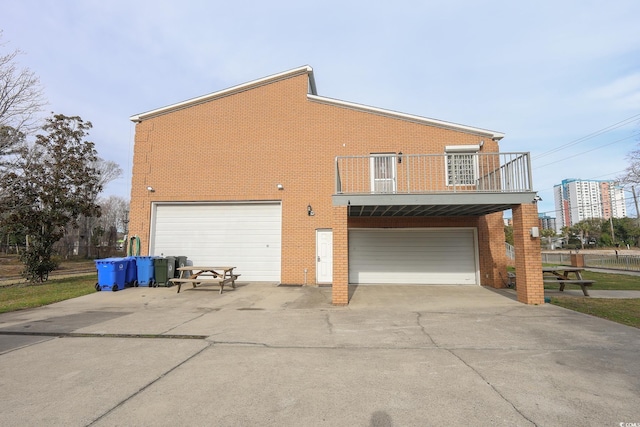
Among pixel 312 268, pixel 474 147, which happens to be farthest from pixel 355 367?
pixel 474 147

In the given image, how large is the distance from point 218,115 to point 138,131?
357cm

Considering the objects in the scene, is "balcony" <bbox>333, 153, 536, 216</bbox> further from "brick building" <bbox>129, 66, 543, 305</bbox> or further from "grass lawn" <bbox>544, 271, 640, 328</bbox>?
"grass lawn" <bbox>544, 271, 640, 328</bbox>

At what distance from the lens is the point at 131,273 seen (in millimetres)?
11734

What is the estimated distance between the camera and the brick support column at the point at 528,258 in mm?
8258

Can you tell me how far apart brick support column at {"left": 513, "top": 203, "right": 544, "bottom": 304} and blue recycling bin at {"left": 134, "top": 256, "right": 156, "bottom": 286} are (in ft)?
39.6

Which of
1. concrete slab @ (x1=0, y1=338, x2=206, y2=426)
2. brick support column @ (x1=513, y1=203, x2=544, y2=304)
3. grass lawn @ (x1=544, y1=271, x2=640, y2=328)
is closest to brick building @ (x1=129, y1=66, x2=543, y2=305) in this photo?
grass lawn @ (x1=544, y1=271, x2=640, y2=328)

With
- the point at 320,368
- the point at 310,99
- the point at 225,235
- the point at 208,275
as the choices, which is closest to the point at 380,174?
the point at 310,99

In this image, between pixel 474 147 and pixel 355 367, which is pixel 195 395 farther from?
pixel 474 147

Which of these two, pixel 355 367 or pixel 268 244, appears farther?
pixel 268 244

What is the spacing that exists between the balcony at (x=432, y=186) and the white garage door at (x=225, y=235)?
11.4 feet

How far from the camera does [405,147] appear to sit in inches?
488

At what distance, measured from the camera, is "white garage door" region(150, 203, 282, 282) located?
1262 centimetres

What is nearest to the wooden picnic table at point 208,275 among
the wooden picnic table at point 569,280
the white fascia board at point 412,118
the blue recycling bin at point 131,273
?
the blue recycling bin at point 131,273

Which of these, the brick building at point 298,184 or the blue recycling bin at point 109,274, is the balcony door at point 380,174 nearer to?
the brick building at point 298,184
